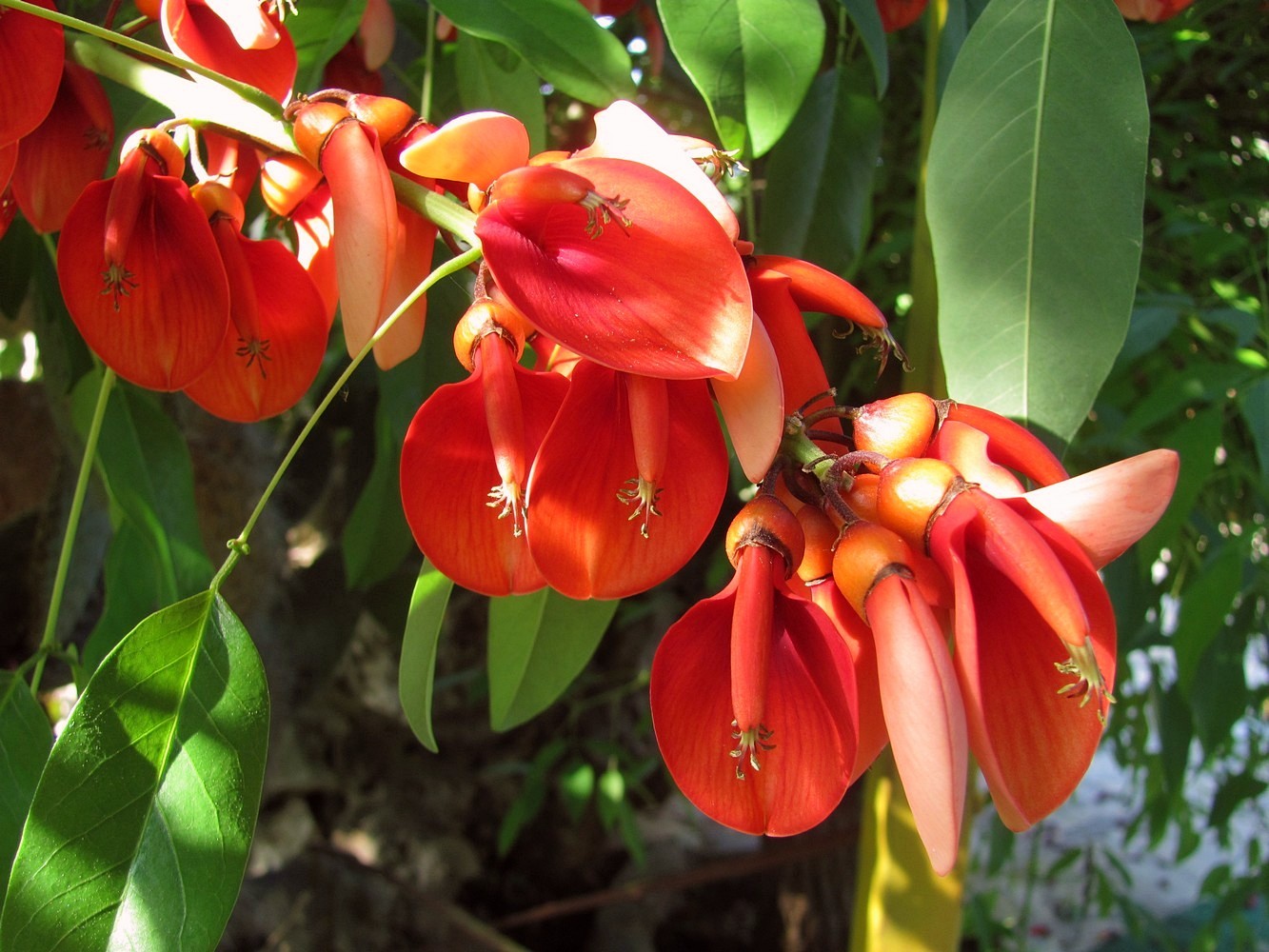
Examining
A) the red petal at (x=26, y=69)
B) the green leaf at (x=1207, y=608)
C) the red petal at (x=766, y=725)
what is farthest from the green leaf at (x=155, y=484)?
the green leaf at (x=1207, y=608)

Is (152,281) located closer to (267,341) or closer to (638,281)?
(267,341)

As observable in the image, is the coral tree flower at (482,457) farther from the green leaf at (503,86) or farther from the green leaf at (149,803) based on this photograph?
the green leaf at (503,86)

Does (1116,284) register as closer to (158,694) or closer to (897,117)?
(158,694)

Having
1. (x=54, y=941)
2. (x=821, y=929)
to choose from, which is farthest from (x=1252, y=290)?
(x=54, y=941)

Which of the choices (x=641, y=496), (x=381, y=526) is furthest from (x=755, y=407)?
(x=381, y=526)

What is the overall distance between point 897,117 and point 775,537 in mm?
779

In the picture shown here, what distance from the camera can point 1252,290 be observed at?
111 cm

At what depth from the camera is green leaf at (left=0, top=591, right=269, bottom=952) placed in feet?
0.86

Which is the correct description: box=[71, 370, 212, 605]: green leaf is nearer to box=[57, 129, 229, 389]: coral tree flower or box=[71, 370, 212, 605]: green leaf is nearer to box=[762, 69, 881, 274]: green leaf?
box=[57, 129, 229, 389]: coral tree flower

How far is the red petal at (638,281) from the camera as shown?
224mm

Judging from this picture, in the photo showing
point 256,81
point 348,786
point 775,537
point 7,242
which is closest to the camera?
point 775,537

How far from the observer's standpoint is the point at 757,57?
363 millimetres

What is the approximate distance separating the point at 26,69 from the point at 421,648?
0.21 m

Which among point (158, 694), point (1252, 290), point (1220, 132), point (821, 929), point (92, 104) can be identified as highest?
point (92, 104)
